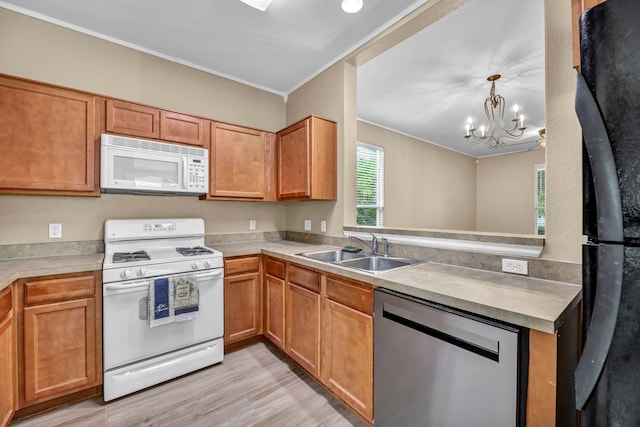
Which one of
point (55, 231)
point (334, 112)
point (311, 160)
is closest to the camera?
point (55, 231)

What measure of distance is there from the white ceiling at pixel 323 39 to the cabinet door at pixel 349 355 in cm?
217

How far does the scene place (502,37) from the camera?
2395 millimetres

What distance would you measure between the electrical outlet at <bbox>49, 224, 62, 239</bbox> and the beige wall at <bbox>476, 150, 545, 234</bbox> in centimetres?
790

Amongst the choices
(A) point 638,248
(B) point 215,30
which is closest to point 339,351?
(A) point 638,248

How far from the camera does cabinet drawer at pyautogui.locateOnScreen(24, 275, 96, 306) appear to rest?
1.73 m

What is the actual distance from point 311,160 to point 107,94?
1845mm

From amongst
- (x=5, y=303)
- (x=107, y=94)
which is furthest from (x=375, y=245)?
(x=107, y=94)

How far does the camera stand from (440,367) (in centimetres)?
126

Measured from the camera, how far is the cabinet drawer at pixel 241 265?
2467mm

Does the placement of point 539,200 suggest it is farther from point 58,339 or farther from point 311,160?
point 58,339

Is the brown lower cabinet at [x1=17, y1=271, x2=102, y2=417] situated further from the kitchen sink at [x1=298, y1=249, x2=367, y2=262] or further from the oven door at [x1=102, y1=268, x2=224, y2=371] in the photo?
the kitchen sink at [x1=298, y1=249, x2=367, y2=262]

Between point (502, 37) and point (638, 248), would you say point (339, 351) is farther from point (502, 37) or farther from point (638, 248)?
point (502, 37)

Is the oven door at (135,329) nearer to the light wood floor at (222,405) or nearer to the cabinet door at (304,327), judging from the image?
the light wood floor at (222,405)

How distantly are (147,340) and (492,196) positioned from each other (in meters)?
7.54
